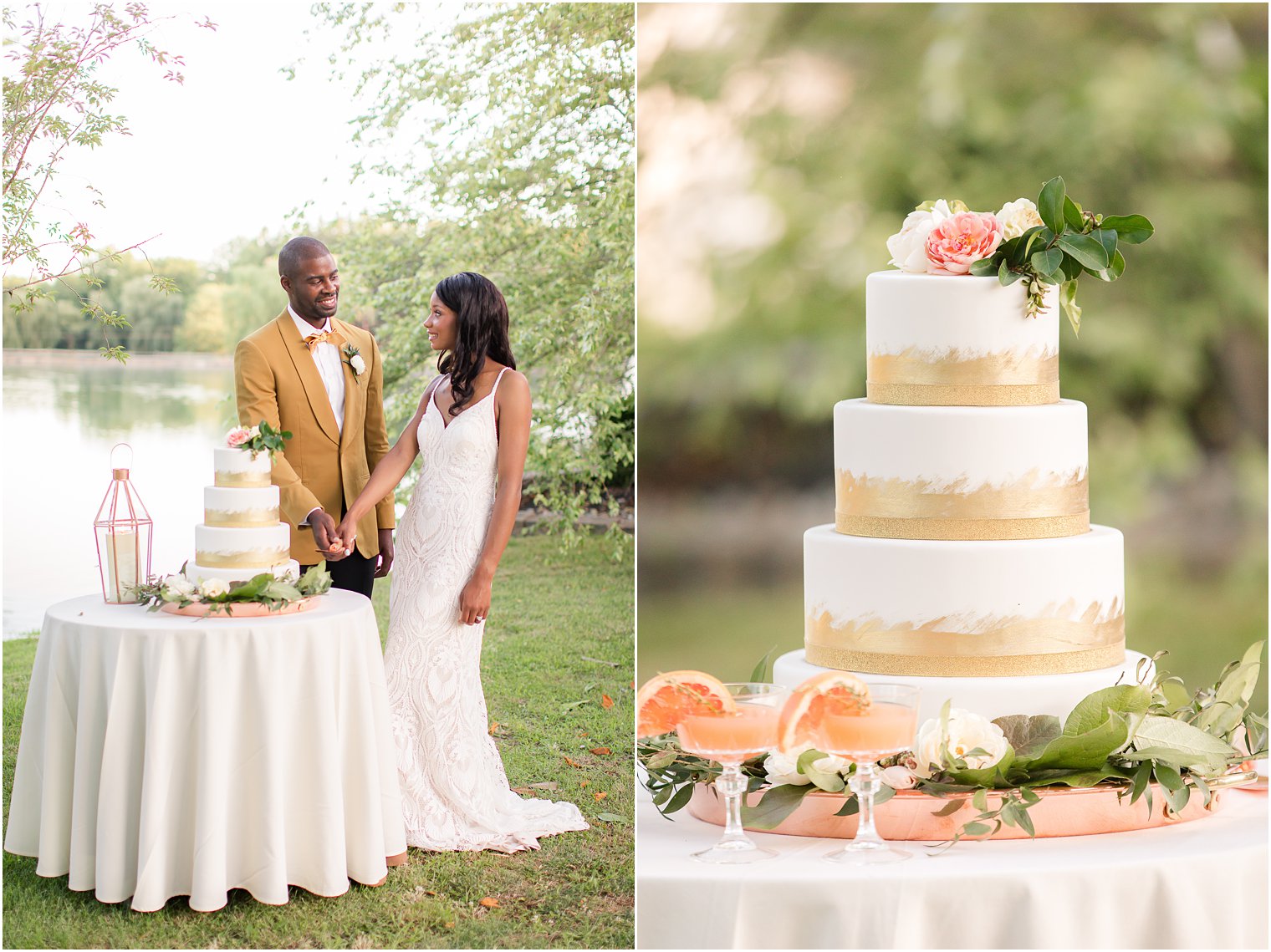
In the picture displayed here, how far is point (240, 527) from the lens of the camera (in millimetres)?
2982

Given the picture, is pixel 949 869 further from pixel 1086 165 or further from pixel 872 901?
pixel 1086 165

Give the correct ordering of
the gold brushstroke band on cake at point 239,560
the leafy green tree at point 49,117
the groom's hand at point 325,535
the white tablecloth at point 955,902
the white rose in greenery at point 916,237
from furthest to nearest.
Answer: the leafy green tree at point 49,117, the groom's hand at point 325,535, the gold brushstroke band on cake at point 239,560, the white rose in greenery at point 916,237, the white tablecloth at point 955,902

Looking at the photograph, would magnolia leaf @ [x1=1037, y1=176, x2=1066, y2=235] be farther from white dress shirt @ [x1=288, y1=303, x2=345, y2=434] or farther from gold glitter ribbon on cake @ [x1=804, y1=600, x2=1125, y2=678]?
white dress shirt @ [x1=288, y1=303, x2=345, y2=434]

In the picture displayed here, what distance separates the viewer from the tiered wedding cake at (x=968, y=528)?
224cm

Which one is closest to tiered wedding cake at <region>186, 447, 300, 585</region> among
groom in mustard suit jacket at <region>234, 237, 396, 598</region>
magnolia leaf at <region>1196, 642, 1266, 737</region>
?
groom in mustard suit jacket at <region>234, 237, 396, 598</region>

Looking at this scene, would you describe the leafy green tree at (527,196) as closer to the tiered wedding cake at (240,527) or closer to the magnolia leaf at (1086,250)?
the tiered wedding cake at (240,527)

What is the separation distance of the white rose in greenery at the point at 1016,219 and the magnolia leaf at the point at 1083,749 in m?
0.89

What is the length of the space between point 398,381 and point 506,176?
1.32 m

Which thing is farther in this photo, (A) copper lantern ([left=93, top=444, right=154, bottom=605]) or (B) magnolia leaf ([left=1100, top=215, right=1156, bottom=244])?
(A) copper lantern ([left=93, top=444, right=154, bottom=605])

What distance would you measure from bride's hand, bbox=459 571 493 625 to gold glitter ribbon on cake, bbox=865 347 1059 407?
4.63 ft

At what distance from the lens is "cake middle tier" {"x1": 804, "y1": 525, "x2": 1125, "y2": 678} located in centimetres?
223

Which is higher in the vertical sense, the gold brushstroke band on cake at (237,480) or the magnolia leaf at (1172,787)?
the gold brushstroke band on cake at (237,480)

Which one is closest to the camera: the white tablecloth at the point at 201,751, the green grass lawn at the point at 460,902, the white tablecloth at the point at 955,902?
the white tablecloth at the point at 955,902

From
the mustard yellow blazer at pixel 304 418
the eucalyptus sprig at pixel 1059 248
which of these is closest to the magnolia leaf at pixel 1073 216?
the eucalyptus sprig at pixel 1059 248
